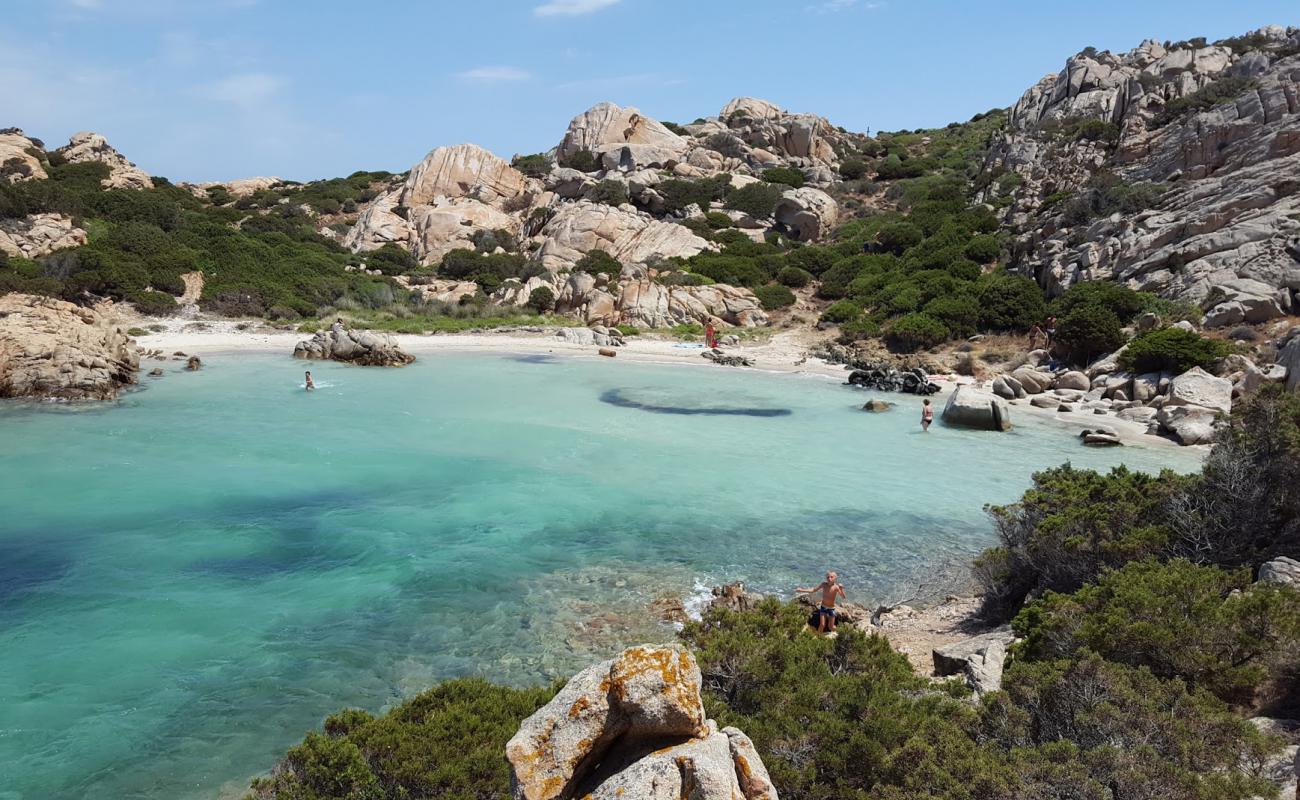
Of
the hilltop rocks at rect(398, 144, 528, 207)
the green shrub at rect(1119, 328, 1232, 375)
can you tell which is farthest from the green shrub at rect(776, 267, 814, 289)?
the hilltop rocks at rect(398, 144, 528, 207)

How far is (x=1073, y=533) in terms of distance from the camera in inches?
354

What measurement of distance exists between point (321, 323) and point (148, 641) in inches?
1385

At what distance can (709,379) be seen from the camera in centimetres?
3067

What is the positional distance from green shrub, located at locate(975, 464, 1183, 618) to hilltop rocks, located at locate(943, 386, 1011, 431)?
11.4m

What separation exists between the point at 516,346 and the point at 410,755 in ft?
110

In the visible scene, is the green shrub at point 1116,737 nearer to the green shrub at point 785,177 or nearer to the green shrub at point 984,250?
Result: the green shrub at point 984,250

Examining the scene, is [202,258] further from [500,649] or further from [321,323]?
[500,649]

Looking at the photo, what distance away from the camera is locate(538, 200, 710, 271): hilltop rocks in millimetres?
51156

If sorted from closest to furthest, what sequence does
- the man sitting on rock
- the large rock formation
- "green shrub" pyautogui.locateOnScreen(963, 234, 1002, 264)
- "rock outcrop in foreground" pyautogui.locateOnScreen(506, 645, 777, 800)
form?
"rock outcrop in foreground" pyautogui.locateOnScreen(506, 645, 777, 800)
the man sitting on rock
the large rock formation
"green shrub" pyautogui.locateOnScreen(963, 234, 1002, 264)

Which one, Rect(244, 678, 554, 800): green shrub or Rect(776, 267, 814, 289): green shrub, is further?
Rect(776, 267, 814, 289): green shrub

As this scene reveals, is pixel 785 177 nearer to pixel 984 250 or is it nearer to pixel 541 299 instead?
pixel 984 250

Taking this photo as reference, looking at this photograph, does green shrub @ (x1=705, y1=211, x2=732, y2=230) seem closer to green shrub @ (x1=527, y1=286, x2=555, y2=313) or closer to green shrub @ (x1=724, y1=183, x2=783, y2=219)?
green shrub @ (x1=724, y1=183, x2=783, y2=219)

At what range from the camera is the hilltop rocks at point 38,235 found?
3969cm

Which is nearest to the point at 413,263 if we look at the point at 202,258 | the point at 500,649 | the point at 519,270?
the point at 519,270
